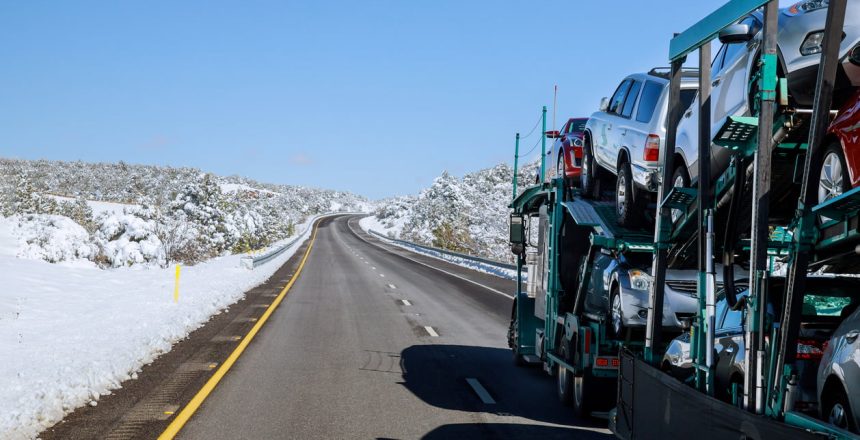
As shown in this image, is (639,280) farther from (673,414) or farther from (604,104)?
(673,414)

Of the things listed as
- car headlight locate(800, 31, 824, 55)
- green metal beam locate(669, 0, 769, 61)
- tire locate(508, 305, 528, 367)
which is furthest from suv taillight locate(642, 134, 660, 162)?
tire locate(508, 305, 528, 367)

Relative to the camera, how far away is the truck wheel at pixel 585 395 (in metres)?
9.62

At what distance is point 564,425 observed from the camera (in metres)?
9.43

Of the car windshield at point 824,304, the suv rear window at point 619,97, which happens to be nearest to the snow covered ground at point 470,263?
the suv rear window at point 619,97

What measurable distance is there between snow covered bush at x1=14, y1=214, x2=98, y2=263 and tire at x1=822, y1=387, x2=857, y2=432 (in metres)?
42.7

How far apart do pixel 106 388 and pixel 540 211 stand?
6.15 metres

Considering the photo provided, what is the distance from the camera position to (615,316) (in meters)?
9.58

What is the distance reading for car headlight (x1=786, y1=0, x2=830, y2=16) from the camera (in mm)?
5527

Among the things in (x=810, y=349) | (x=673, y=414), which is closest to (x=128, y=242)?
(x=673, y=414)

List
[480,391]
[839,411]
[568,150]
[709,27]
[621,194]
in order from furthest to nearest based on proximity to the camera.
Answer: [568,150]
[480,391]
[621,194]
[709,27]
[839,411]

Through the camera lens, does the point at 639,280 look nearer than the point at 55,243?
Yes

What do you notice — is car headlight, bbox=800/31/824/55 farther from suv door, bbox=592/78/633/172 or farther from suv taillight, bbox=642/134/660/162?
suv door, bbox=592/78/633/172

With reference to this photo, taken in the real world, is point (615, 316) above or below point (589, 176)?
below

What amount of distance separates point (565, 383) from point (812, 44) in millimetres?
6078
